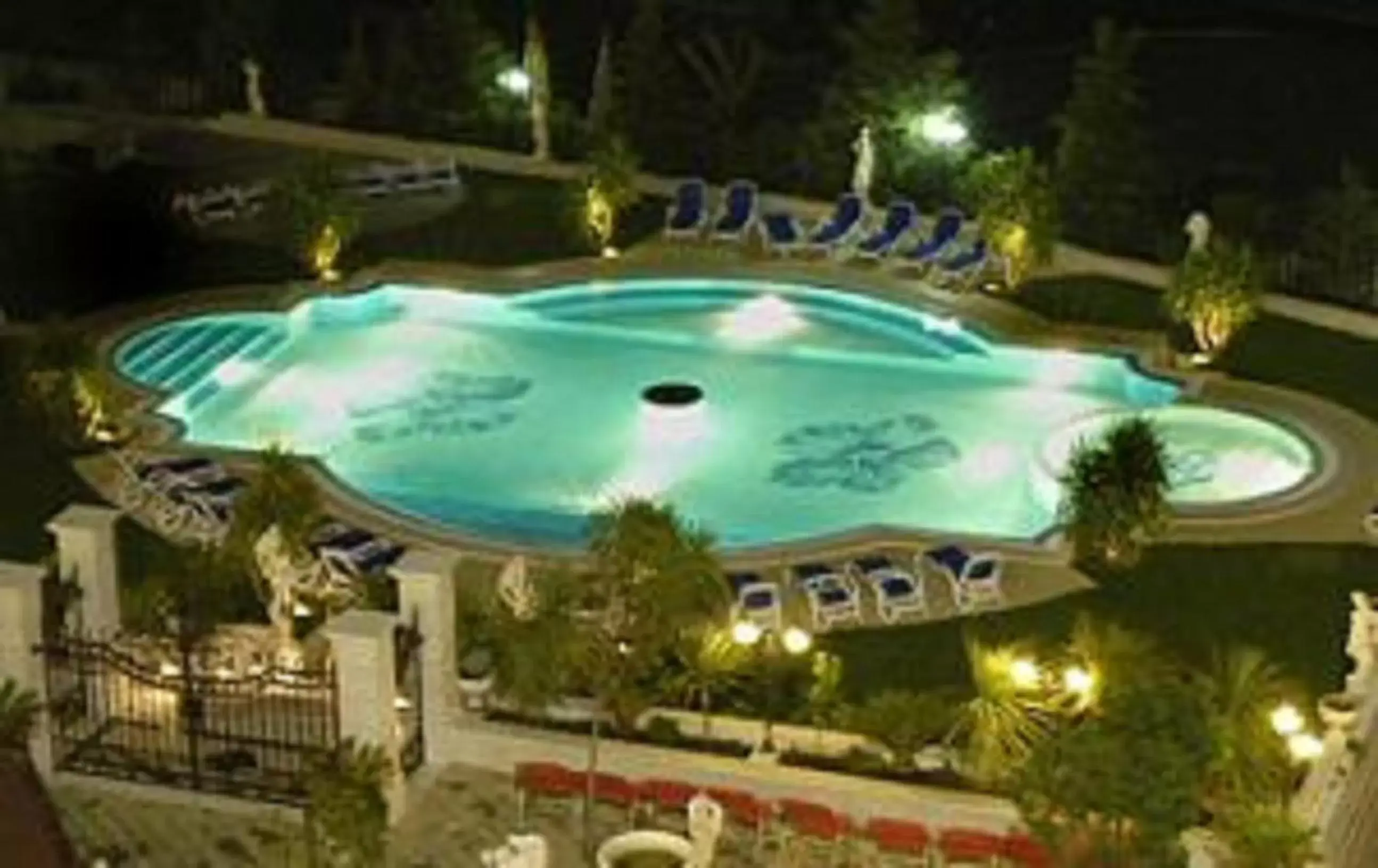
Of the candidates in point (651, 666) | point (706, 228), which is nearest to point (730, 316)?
point (706, 228)

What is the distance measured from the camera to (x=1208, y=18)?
140ft

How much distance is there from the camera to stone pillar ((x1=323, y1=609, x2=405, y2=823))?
727 inches

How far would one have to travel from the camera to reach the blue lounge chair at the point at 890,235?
3061 centimetres

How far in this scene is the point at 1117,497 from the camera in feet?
75.1

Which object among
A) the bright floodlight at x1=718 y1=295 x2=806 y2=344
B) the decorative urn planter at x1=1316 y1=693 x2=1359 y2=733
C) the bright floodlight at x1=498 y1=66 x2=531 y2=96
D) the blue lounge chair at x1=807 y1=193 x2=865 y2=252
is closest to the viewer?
the decorative urn planter at x1=1316 y1=693 x2=1359 y2=733

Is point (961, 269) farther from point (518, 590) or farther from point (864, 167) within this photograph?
point (518, 590)

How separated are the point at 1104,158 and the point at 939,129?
76.5 inches

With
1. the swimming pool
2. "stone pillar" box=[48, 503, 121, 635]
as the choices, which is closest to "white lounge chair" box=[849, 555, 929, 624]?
the swimming pool

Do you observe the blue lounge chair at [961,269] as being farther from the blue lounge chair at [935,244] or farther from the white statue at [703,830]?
the white statue at [703,830]

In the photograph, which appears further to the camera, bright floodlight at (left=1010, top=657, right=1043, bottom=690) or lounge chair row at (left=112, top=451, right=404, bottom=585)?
lounge chair row at (left=112, top=451, right=404, bottom=585)

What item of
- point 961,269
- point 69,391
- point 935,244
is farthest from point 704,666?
point 935,244

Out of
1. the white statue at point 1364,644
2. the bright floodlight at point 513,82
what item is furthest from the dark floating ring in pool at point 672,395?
the white statue at point 1364,644

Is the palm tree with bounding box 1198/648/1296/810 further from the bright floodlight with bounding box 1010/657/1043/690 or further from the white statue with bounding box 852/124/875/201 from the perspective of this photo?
the white statue with bounding box 852/124/875/201

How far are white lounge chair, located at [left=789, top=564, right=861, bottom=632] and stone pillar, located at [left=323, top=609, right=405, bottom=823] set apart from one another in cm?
430
